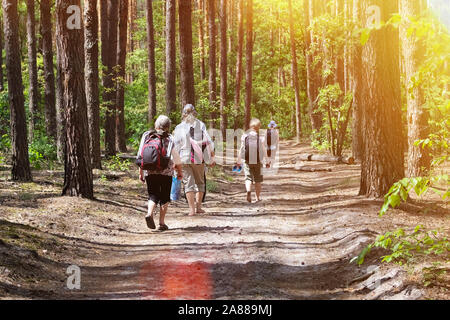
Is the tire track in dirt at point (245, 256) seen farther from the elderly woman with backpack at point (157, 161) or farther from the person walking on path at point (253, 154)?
the person walking on path at point (253, 154)

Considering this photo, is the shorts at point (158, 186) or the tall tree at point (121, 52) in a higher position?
the tall tree at point (121, 52)

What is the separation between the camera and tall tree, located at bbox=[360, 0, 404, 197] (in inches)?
452

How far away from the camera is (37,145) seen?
20.4 meters

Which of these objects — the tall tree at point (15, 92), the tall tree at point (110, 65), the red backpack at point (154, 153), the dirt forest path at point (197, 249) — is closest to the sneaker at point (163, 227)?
the dirt forest path at point (197, 249)

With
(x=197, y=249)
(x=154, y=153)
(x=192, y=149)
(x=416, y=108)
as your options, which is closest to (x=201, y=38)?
(x=416, y=108)

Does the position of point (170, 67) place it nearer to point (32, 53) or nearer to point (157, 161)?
point (32, 53)

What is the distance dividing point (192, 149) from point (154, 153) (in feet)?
6.11

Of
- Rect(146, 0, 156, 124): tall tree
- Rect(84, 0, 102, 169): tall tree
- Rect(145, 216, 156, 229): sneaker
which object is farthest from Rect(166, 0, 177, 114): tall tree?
Rect(145, 216, 156, 229): sneaker

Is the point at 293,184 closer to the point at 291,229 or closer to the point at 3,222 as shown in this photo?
the point at 291,229

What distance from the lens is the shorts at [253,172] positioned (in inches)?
540

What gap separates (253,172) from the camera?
45.4 feet

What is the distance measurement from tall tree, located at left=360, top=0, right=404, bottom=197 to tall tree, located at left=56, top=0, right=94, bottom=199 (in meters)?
6.03

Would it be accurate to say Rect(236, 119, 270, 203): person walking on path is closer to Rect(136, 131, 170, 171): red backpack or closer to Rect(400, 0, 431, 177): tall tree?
Rect(400, 0, 431, 177): tall tree

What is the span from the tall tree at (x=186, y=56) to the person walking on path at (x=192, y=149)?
609 cm
